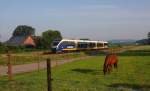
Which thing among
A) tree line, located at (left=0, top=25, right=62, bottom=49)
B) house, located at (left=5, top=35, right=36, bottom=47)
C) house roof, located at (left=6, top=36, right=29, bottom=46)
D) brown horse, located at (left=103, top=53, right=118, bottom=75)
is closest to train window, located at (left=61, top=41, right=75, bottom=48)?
tree line, located at (left=0, top=25, right=62, bottom=49)

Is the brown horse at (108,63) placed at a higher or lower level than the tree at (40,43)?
lower

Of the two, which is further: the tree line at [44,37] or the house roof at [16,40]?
the house roof at [16,40]

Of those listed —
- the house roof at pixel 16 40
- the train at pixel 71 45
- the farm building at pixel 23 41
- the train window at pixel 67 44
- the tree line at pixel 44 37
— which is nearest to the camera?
the train at pixel 71 45

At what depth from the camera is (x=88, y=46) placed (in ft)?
263

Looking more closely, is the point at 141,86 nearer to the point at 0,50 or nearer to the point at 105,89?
the point at 105,89

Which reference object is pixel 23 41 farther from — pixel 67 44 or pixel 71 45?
pixel 67 44

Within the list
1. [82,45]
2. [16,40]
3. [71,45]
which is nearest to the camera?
[71,45]

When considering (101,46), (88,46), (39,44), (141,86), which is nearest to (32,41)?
(39,44)

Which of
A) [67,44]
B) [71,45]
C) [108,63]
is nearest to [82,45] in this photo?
[71,45]

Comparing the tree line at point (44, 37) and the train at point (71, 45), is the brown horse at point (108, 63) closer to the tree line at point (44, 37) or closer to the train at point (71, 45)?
the train at point (71, 45)

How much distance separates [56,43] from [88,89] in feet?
192

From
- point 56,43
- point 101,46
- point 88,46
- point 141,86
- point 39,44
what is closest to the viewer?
point 141,86

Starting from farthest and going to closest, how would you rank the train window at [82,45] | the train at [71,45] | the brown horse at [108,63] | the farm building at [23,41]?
the farm building at [23,41], the train window at [82,45], the train at [71,45], the brown horse at [108,63]

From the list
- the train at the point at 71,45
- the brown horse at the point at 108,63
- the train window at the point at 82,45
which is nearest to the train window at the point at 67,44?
the train at the point at 71,45
